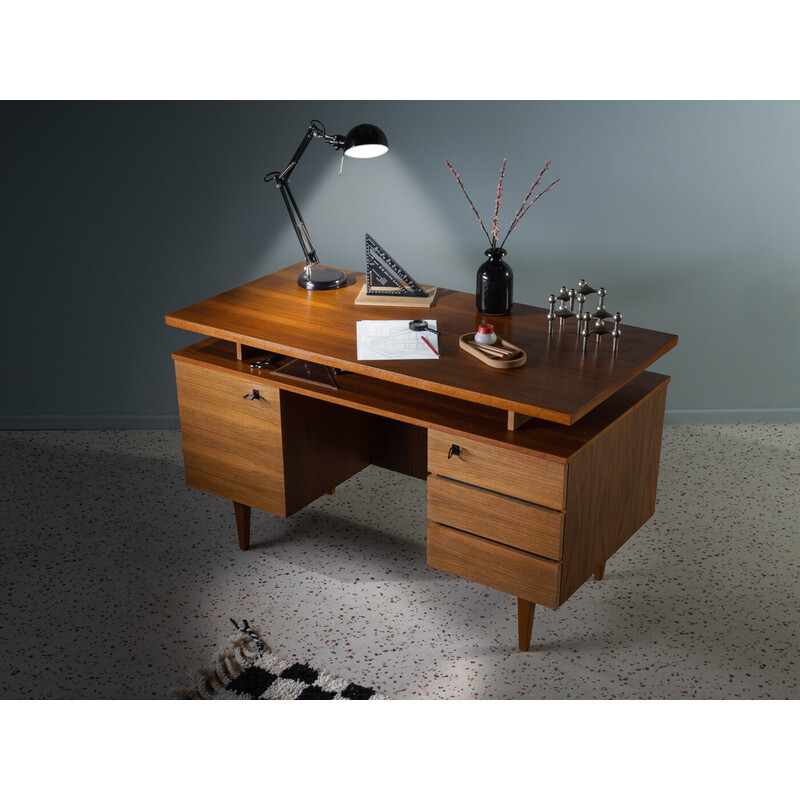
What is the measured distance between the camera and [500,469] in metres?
2.67

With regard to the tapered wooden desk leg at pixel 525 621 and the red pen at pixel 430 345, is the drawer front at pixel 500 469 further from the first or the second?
the tapered wooden desk leg at pixel 525 621

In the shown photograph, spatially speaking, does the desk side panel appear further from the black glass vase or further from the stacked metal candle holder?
the black glass vase

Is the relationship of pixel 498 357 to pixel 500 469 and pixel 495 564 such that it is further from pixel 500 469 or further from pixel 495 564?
pixel 495 564

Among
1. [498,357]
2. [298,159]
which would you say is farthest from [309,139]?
[498,357]

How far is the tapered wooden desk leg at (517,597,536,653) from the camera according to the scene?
287 cm

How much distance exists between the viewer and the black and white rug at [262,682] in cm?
279

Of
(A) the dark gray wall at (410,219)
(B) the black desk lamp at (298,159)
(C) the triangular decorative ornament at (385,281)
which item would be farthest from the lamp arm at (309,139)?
(A) the dark gray wall at (410,219)

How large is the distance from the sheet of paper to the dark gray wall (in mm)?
1187

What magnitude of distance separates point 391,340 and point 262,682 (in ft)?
3.39

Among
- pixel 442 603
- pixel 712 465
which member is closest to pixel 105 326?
pixel 442 603

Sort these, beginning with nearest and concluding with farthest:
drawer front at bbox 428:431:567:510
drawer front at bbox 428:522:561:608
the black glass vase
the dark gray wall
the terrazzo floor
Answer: drawer front at bbox 428:431:567:510 → drawer front at bbox 428:522:561:608 → the terrazzo floor → the black glass vase → the dark gray wall

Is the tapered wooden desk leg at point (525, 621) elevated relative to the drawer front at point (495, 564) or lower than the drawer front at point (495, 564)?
lower

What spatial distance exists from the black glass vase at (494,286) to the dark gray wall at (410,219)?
1.04 meters

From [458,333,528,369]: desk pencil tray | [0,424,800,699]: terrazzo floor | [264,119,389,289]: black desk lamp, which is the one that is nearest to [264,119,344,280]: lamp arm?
[264,119,389,289]: black desk lamp
